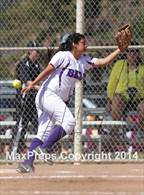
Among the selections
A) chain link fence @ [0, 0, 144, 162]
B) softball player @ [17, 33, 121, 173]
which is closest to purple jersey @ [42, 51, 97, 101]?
softball player @ [17, 33, 121, 173]

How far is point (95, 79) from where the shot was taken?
44.1 feet

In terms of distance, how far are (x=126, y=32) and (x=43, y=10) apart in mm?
2667

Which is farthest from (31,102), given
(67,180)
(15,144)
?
(67,180)

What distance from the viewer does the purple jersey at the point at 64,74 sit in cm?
1108

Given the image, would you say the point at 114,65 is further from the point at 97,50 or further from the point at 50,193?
the point at 50,193

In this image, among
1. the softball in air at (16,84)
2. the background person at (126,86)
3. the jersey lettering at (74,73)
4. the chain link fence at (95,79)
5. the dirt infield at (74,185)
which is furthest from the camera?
the chain link fence at (95,79)

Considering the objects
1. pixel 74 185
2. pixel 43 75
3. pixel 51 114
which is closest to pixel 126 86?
pixel 51 114

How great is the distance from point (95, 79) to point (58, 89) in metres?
2.43

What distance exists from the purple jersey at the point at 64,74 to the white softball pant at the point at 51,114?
0.11 metres

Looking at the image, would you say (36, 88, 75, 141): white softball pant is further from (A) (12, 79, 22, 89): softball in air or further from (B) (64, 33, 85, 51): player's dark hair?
(A) (12, 79, 22, 89): softball in air

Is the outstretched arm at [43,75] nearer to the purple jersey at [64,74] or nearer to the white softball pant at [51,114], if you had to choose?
the purple jersey at [64,74]

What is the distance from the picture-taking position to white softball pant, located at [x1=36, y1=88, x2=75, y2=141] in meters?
10.9

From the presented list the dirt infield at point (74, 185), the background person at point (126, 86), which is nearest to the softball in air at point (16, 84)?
the background person at point (126, 86)

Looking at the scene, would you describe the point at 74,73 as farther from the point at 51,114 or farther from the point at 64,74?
the point at 51,114
